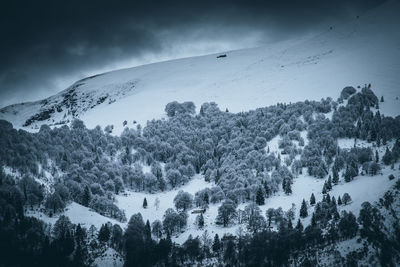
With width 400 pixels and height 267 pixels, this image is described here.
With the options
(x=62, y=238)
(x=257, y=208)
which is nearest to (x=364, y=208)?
(x=257, y=208)

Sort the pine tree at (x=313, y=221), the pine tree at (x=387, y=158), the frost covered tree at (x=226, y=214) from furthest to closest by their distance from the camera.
A: the pine tree at (x=387, y=158) → the frost covered tree at (x=226, y=214) → the pine tree at (x=313, y=221)

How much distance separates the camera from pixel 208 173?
195 m

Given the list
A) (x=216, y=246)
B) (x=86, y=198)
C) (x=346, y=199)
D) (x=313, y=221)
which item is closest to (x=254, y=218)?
(x=216, y=246)

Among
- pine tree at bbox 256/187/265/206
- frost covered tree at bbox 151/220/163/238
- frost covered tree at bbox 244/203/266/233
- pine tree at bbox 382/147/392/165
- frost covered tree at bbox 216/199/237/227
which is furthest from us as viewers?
pine tree at bbox 256/187/265/206

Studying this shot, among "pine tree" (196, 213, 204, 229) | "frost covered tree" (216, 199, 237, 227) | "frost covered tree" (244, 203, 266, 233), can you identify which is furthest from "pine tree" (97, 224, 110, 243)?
"frost covered tree" (244, 203, 266, 233)

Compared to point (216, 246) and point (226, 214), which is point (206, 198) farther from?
point (216, 246)

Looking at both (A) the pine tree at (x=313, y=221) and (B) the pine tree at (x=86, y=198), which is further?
(B) the pine tree at (x=86, y=198)

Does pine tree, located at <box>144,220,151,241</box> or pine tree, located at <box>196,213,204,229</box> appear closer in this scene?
pine tree, located at <box>144,220,151,241</box>

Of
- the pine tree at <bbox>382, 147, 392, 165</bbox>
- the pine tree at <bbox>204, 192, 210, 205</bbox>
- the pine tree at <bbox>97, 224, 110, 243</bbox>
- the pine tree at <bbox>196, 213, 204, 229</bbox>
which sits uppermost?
the pine tree at <bbox>382, 147, 392, 165</bbox>

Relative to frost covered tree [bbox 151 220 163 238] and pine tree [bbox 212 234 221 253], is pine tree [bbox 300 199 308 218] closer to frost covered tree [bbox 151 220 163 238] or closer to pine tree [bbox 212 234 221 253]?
pine tree [bbox 212 234 221 253]

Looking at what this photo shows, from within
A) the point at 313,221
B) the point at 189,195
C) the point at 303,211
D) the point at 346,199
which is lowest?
the point at 313,221

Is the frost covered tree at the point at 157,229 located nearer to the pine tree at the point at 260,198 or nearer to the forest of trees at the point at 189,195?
the forest of trees at the point at 189,195

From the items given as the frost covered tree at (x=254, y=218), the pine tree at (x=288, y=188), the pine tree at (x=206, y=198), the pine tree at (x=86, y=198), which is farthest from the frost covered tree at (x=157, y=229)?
the pine tree at (x=288, y=188)

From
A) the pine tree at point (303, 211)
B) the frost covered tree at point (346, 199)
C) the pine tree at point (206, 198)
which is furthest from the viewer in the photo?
the pine tree at point (206, 198)
